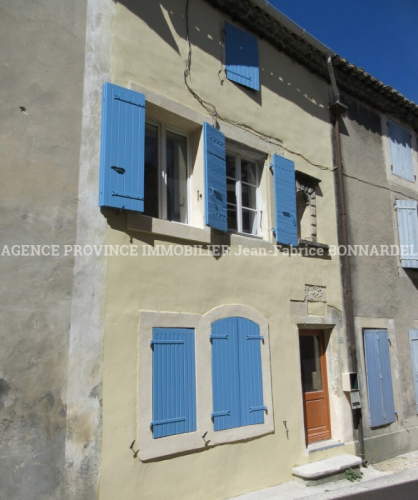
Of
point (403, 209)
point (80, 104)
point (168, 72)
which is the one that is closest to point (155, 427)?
point (80, 104)

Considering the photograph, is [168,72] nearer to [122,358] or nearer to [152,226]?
[152,226]

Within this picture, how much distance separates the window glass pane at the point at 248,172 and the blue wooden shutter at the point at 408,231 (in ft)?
12.1

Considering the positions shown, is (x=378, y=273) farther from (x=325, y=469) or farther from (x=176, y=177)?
(x=176, y=177)

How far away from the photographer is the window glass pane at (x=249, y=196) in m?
6.42

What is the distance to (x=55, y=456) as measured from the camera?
12.9 ft

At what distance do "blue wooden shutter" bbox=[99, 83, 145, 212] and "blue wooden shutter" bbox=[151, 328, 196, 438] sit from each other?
1413 millimetres

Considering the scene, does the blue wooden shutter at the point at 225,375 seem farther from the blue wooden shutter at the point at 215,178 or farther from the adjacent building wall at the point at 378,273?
the adjacent building wall at the point at 378,273

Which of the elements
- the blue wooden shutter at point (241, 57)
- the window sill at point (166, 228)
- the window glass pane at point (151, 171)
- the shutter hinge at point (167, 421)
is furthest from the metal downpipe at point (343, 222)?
the window glass pane at point (151, 171)

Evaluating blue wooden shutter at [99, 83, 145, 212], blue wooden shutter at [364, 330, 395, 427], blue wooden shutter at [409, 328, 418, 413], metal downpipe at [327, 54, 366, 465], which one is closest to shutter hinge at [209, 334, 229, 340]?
blue wooden shutter at [99, 83, 145, 212]

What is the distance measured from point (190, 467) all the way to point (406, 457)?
4449 millimetres

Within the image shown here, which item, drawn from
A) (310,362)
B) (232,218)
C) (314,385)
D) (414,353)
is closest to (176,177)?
(232,218)

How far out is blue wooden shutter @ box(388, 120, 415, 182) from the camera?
30.4 ft

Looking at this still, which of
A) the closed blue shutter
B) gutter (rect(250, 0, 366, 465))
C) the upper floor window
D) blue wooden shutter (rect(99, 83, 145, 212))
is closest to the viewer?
blue wooden shutter (rect(99, 83, 145, 212))

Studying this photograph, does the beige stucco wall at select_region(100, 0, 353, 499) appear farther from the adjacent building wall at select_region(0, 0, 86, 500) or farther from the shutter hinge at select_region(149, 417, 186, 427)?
the adjacent building wall at select_region(0, 0, 86, 500)
